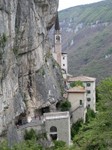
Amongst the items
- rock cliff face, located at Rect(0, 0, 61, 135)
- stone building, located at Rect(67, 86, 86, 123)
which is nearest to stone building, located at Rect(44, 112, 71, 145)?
rock cliff face, located at Rect(0, 0, 61, 135)

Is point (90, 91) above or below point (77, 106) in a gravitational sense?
above

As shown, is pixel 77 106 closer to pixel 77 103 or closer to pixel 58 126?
pixel 77 103

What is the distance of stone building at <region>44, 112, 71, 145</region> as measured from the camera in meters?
47.7

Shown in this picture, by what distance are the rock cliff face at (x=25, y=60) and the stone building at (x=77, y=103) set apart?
1874mm

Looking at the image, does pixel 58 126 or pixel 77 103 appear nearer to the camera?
pixel 58 126

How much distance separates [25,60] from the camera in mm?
52500

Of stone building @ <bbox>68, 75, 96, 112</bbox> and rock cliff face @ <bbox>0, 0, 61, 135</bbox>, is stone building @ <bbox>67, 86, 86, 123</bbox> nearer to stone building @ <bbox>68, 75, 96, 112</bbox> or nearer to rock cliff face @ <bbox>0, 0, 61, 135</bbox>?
rock cliff face @ <bbox>0, 0, 61, 135</bbox>

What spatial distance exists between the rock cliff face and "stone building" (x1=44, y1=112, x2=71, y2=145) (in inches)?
138

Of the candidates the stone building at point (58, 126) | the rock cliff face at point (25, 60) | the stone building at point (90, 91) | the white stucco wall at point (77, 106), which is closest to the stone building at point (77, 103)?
the white stucco wall at point (77, 106)

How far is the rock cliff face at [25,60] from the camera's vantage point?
43469 mm

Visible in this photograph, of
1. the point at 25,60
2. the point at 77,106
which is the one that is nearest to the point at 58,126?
the point at 25,60

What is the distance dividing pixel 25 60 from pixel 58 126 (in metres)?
9.86

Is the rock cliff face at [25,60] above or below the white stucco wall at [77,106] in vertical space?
above

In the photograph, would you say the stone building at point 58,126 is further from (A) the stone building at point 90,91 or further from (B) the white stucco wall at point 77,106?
(A) the stone building at point 90,91
